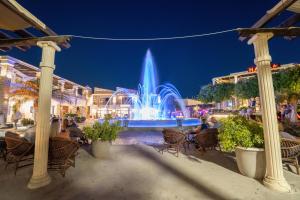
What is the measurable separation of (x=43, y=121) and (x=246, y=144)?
4.56 meters

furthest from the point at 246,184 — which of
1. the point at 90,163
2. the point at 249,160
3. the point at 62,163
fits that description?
the point at 62,163

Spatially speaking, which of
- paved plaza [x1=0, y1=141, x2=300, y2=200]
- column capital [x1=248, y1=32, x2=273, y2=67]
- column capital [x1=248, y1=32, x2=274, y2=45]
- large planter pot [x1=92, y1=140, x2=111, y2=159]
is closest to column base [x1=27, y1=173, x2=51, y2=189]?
paved plaza [x1=0, y1=141, x2=300, y2=200]

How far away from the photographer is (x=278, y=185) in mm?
3359

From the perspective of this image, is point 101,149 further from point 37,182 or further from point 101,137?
point 37,182

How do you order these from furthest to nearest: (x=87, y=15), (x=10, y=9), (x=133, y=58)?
(x=133, y=58)
(x=87, y=15)
(x=10, y=9)

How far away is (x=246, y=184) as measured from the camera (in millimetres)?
3588

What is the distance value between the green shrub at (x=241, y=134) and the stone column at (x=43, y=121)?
13.4 ft

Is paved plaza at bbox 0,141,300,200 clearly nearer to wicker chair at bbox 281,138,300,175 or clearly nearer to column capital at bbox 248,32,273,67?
wicker chair at bbox 281,138,300,175

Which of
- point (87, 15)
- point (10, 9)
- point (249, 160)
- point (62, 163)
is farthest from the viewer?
point (87, 15)

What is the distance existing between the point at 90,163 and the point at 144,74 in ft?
57.3

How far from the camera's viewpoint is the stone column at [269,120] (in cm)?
344

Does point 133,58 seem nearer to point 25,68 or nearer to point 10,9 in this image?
point 25,68

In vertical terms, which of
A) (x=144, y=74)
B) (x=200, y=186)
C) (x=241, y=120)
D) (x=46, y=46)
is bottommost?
(x=200, y=186)

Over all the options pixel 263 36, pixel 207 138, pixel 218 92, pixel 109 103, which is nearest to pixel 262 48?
pixel 263 36
